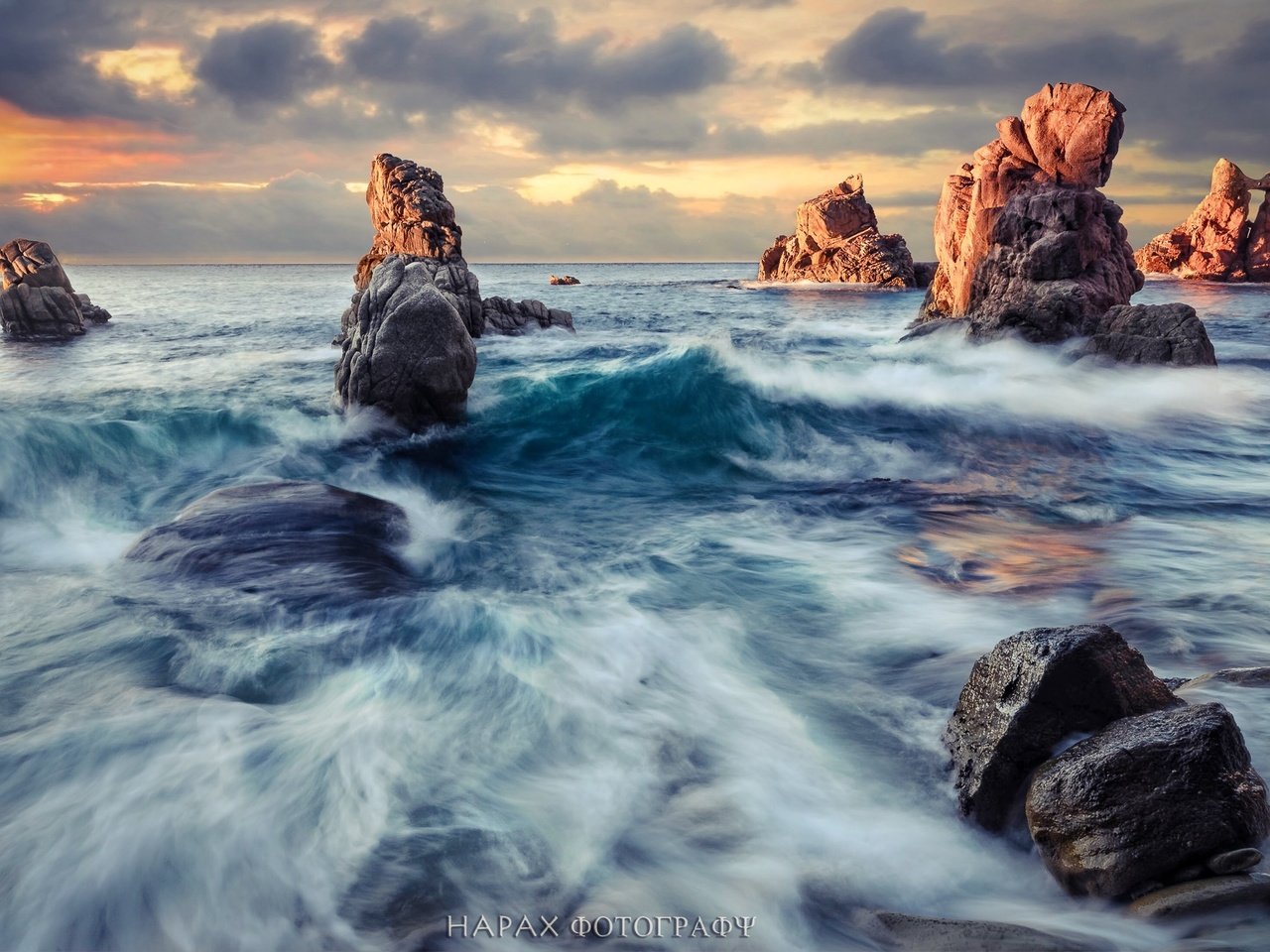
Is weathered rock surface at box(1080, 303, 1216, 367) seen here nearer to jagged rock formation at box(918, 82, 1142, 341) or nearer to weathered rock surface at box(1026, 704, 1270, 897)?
jagged rock formation at box(918, 82, 1142, 341)

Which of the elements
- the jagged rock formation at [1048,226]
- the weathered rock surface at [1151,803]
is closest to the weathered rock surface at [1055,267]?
the jagged rock formation at [1048,226]

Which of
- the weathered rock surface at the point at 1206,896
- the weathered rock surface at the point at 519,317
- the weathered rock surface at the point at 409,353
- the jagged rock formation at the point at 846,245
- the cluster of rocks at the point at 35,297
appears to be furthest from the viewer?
the jagged rock formation at the point at 846,245

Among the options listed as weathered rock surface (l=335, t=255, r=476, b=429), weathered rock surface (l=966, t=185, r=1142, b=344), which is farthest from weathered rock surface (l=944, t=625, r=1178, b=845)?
weathered rock surface (l=966, t=185, r=1142, b=344)

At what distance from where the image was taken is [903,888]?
11.5 ft

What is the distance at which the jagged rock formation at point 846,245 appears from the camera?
7525cm

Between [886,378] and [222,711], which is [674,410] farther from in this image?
[222,711]

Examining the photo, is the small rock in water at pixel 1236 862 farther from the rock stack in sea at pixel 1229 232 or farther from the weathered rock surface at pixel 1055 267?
the rock stack in sea at pixel 1229 232

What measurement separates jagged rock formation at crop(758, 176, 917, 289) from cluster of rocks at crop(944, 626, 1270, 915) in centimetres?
7630

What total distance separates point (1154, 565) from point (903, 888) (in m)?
5.29

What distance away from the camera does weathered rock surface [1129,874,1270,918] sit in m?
2.81

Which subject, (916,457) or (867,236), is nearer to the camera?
(916,457)

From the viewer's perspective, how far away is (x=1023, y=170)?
2467 centimetres

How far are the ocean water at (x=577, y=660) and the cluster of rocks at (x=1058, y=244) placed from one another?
15.5 feet

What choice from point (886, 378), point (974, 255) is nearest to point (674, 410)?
point (886, 378)
